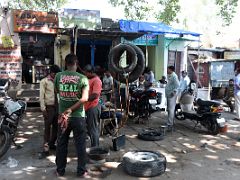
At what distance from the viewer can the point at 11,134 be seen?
18.8 ft

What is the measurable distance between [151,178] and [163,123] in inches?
175

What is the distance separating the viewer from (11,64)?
39.1ft

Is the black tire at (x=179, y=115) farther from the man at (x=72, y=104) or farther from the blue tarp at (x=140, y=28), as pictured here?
the man at (x=72, y=104)

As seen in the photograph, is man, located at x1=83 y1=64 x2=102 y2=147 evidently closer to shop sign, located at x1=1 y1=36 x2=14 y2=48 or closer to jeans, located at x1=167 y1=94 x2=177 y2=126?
jeans, located at x1=167 y1=94 x2=177 y2=126

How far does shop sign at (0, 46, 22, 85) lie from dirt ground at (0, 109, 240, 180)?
3743mm

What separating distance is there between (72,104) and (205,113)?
4.67 m

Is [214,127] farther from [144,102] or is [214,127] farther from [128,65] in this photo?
[128,65]

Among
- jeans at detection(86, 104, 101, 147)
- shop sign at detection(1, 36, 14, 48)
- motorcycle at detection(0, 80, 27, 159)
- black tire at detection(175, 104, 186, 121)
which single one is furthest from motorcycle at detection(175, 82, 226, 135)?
shop sign at detection(1, 36, 14, 48)

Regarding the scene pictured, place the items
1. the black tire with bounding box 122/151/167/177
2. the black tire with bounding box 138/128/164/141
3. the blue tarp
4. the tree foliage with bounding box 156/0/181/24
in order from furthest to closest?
the tree foliage with bounding box 156/0/181/24 → the blue tarp → the black tire with bounding box 138/128/164/141 → the black tire with bounding box 122/151/167/177

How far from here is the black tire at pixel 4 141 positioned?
5.44 metres

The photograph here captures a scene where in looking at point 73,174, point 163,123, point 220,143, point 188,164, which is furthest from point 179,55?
point 73,174

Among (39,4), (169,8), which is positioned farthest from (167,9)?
(39,4)

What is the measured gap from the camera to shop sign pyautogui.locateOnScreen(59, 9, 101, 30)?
12588mm

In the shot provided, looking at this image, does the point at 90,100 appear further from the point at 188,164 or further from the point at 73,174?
the point at 188,164
